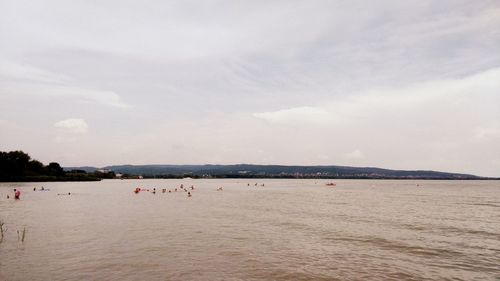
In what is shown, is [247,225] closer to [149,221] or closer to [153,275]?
[149,221]

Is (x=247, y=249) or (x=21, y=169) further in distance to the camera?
(x=21, y=169)

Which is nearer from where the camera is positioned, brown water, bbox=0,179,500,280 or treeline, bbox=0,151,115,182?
brown water, bbox=0,179,500,280

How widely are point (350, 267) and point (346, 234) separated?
485 inches

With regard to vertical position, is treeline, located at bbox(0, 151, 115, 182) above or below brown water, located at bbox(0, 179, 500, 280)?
above

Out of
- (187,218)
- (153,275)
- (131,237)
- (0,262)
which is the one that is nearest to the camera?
(153,275)

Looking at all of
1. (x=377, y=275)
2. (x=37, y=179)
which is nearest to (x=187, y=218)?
(x=377, y=275)

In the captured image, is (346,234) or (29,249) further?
(346,234)

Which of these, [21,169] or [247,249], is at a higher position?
[21,169]

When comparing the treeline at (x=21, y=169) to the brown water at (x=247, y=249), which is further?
the treeline at (x=21, y=169)

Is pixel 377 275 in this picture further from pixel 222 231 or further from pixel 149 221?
pixel 149 221

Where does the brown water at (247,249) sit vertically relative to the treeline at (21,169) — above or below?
below

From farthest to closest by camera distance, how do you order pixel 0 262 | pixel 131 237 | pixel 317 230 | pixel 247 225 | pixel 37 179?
pixel 37 179 → pixel 247 225 → pixel 317 230 → pixel 131 237 → pixel 0 262

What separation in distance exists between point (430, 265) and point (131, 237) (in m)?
23.5

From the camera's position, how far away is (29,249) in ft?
89.8
